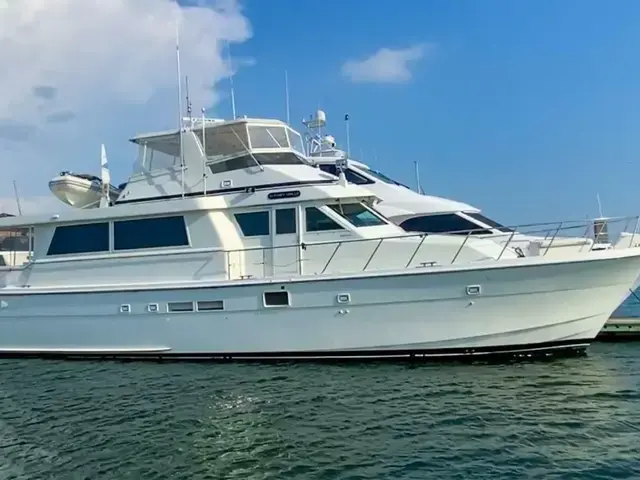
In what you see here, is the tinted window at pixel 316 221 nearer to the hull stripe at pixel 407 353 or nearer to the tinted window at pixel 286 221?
the tinted window at pixel 286 221

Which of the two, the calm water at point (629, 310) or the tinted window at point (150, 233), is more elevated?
the tinted window at point (150, 233)

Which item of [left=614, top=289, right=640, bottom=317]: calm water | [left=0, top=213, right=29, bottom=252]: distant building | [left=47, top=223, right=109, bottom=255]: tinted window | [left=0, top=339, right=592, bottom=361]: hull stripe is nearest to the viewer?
[left=0, top=339, right=592, bottom=361]: hull stripe

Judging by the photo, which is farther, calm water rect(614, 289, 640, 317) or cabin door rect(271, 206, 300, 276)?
calm water rect(614, 289, 640, 317)

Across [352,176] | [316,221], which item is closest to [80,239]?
[316,221]

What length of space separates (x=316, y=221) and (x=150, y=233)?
321 centimetres

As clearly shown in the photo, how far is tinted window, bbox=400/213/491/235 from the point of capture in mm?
13406

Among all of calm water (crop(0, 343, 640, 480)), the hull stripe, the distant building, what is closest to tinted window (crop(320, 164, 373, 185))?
the hull stripe

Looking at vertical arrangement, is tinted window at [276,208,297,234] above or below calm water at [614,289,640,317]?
above

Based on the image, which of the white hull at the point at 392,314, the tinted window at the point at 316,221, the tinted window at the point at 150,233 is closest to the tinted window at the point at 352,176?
the tinted window at the point at 316,221

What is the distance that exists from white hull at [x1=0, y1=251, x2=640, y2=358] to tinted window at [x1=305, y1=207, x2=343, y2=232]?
3.78 feet

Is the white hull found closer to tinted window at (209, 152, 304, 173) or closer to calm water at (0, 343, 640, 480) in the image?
calm water at (0, 343, 640, 480)

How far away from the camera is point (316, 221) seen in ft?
36.1

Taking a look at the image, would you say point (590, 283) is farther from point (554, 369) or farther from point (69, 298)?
point (69, 298)

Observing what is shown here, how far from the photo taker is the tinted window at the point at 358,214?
1103cm
